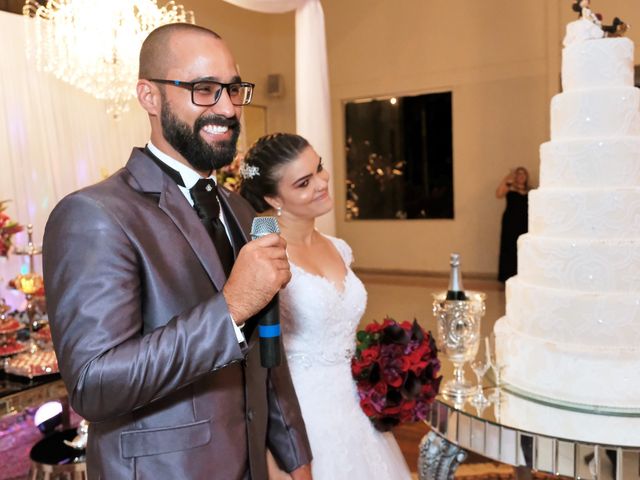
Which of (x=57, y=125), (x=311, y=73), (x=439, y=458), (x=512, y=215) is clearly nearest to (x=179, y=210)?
(x=439, y=458)

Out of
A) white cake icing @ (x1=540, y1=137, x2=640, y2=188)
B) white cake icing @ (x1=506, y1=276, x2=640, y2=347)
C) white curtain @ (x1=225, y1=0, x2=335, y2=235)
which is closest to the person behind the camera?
white cake icing @ (x1=506, y1=276, x2=640, y2=347)

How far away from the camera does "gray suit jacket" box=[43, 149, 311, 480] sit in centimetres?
112

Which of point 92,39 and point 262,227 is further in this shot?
point 92,39

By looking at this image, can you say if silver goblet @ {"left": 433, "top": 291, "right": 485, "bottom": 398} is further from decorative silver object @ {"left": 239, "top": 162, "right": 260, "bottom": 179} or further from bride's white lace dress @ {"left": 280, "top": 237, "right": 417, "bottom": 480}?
decorative silver object @ {"left": 239, "top": 162, "right": 260, "bottom": 179}

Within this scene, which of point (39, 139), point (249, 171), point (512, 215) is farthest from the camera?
point (512, 215)

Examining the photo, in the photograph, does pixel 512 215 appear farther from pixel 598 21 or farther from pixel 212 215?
pixel 212 215

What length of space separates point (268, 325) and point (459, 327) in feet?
4.94

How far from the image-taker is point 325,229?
5660 millimetres

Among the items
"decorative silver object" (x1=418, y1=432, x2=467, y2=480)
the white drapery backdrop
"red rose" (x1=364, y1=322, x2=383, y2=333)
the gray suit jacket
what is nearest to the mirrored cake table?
"decorative silver object" (x1=418, y1=432, x2=467, y2=480)

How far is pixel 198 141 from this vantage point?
4.37 feet

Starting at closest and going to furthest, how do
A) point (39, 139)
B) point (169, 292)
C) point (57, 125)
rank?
point (169, 292) → point (39, 139) → point (57, 125)

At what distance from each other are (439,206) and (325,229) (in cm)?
584

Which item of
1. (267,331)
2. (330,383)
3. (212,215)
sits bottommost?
(330,383)

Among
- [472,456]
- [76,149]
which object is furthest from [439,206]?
[472,456]
